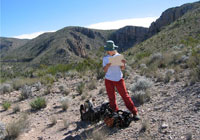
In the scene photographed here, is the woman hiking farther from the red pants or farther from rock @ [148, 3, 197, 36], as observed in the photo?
rock @ [148, 3, 197, 36]

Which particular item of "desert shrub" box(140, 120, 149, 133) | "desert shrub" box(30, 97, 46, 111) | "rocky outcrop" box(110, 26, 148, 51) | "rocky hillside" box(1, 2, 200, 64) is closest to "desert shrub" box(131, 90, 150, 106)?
"desert shrub" box(140, 120, 149, 133)

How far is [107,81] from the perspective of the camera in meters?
4.52

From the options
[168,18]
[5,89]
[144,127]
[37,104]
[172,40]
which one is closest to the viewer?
[144,127]

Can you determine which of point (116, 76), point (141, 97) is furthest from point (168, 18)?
point (116, 76)

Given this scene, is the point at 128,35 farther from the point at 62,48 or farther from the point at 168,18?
the point at 62,48

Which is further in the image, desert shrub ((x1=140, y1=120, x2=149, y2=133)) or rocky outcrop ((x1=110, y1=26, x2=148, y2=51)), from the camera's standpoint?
rocky outcrop ((x1=110, y1=26, x2=148, y2=51))

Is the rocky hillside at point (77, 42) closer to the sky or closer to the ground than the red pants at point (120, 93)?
closer to the sky

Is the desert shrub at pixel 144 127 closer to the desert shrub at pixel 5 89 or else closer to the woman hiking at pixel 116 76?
the woman hiking at pixel 116 76

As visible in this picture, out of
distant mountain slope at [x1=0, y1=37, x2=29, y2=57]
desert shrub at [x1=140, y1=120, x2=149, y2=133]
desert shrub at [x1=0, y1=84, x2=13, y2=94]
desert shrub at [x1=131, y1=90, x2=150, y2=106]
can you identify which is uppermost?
distant mountain slope at [x1=0, y1=37, x2=29, y2=57]

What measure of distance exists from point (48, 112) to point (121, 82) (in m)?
3.32

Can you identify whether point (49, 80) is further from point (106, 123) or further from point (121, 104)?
point (106, 123)

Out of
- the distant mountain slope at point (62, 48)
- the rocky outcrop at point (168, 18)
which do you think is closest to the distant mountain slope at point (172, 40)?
the distant mountain slope at point (62, 48)

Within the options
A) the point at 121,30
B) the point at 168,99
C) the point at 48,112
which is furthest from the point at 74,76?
the point at 121,30

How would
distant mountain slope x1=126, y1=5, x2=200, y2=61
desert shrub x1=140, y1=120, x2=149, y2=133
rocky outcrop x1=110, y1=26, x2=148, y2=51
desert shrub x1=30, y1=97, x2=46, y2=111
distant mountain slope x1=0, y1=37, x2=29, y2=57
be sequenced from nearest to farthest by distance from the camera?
desert shrub x1=140, y1=120, x2=149, y2=133, desert shrub x1=30, y1=97, x2=46, y2=111, distant mountain slope x1=126, y1=5, x2=200, y2=61, rocky outcrop x1=110, y1=26, x2=148, y2=51, distant mountain slope x1=0, y1=37, x2=29, y2=57
